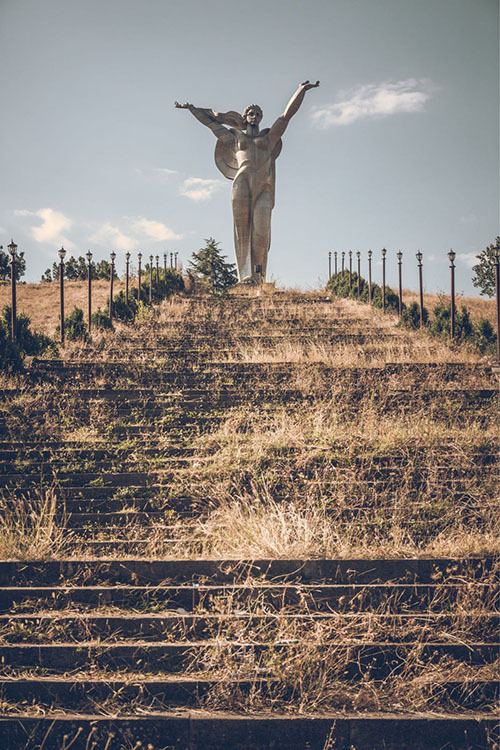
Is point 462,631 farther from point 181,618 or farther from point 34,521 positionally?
point 34,521

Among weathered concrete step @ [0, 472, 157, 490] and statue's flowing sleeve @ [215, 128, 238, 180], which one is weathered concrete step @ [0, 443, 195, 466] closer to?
weathered concrete step @ [0, 472, 157, 490]

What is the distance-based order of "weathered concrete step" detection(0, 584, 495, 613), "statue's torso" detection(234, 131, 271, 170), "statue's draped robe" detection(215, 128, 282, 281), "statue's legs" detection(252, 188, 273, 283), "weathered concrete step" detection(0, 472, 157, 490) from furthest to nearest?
"statue's legs" detection(252, 188, 273, 283)
"statue's draped robe" detection(215, 128, 282, 281)
"statue's torso" detection(234, 131, 271, 170)
"weathered concrete step" detection(0, 472, 157, 490)
"weathered concrete step" detection(0, 584, 495, 613)

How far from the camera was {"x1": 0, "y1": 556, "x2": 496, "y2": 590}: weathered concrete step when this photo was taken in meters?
5.83

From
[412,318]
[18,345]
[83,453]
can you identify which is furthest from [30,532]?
[412,318]

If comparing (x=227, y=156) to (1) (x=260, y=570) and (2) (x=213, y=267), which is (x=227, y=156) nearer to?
(2) (x=213, y=267)

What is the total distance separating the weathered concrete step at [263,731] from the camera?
4.42 meters

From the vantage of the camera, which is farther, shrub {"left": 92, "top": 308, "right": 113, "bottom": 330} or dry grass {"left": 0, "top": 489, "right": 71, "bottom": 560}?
shrub {"left": 92, "top": 308, "right": 113, "bottom": 330}

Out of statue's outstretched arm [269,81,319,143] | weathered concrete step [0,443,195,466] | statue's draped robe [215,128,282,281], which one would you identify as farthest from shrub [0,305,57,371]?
statue's outstretched arm [269,81,319,143]

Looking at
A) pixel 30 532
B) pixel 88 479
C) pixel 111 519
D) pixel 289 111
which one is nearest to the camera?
pixel 30 532

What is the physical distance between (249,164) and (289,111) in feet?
8.75

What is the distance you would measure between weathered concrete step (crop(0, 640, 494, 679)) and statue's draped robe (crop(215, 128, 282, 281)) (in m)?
22.2

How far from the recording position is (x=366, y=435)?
9.00 metres

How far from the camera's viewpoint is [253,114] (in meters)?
25.8

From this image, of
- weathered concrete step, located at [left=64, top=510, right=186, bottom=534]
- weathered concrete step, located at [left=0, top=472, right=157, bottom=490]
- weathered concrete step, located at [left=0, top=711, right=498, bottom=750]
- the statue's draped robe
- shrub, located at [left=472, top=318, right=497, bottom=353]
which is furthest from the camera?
the statue's draped robe
